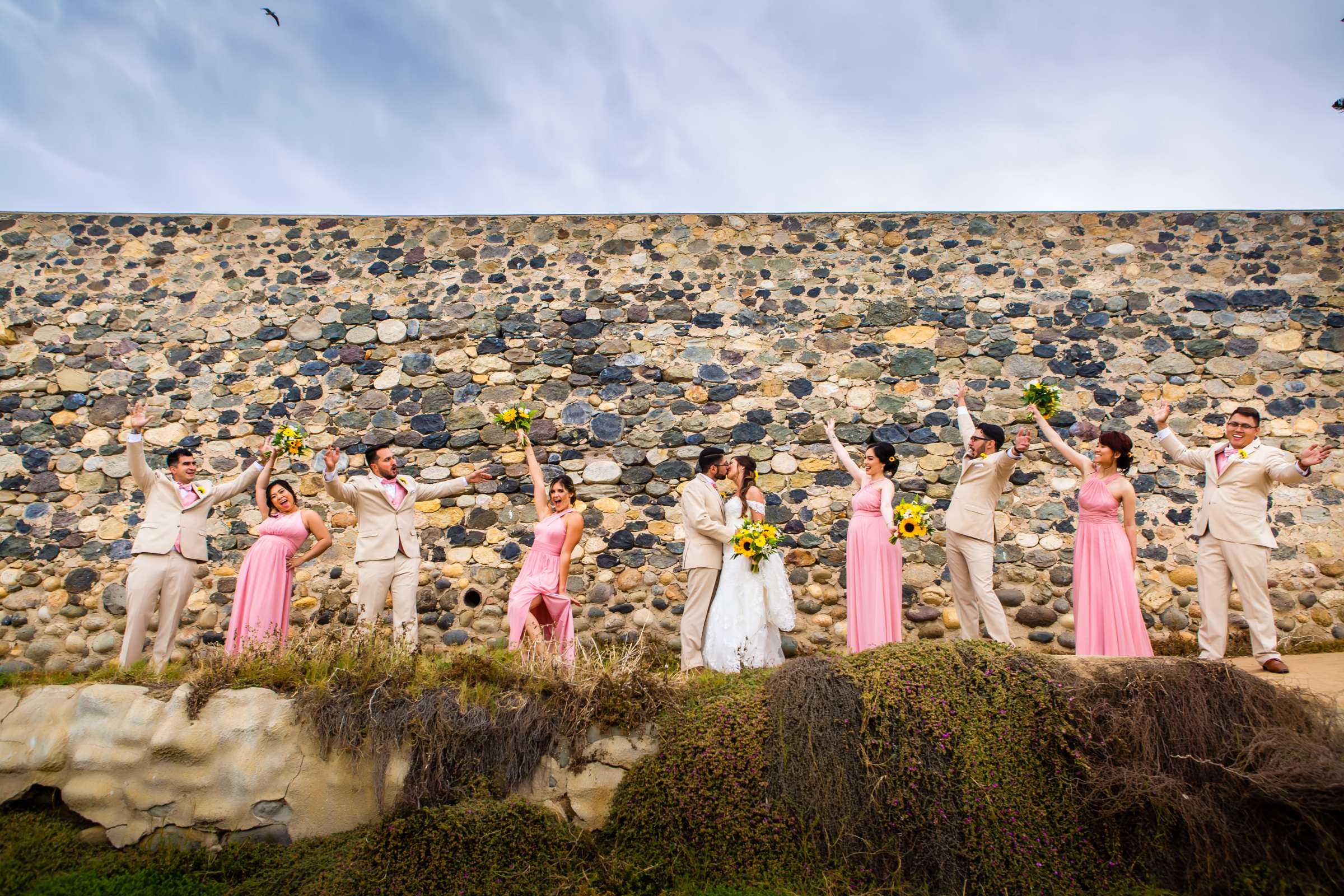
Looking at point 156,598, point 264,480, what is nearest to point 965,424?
point 264,480

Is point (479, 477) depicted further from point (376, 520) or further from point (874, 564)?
point (874, 564)

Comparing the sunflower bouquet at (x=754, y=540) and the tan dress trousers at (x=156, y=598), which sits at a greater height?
the sunflower bouquet at (x=754, y=540)

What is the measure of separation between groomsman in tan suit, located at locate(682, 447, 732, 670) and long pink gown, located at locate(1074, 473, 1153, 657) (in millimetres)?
2494

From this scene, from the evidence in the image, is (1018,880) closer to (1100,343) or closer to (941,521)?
(941,521)

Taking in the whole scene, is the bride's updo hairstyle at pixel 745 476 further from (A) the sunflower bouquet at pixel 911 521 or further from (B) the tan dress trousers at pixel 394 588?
(B) the tan dress trousers at pixel 394 588

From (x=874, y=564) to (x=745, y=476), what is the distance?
3.81 feet

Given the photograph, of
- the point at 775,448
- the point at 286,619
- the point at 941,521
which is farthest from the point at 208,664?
the point at 941,521

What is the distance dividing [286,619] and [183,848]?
7.69 feet

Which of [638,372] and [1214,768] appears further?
[638,372]

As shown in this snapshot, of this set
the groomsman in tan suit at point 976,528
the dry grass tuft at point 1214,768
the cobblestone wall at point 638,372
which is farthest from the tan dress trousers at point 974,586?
the dry grass tuft at point 1214,768

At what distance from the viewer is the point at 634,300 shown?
8.41 metres

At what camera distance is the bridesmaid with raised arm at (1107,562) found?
19.0 ft

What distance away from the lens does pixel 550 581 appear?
20.2 ft

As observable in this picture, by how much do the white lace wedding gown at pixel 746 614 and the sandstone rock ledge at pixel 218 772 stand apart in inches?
68.3
